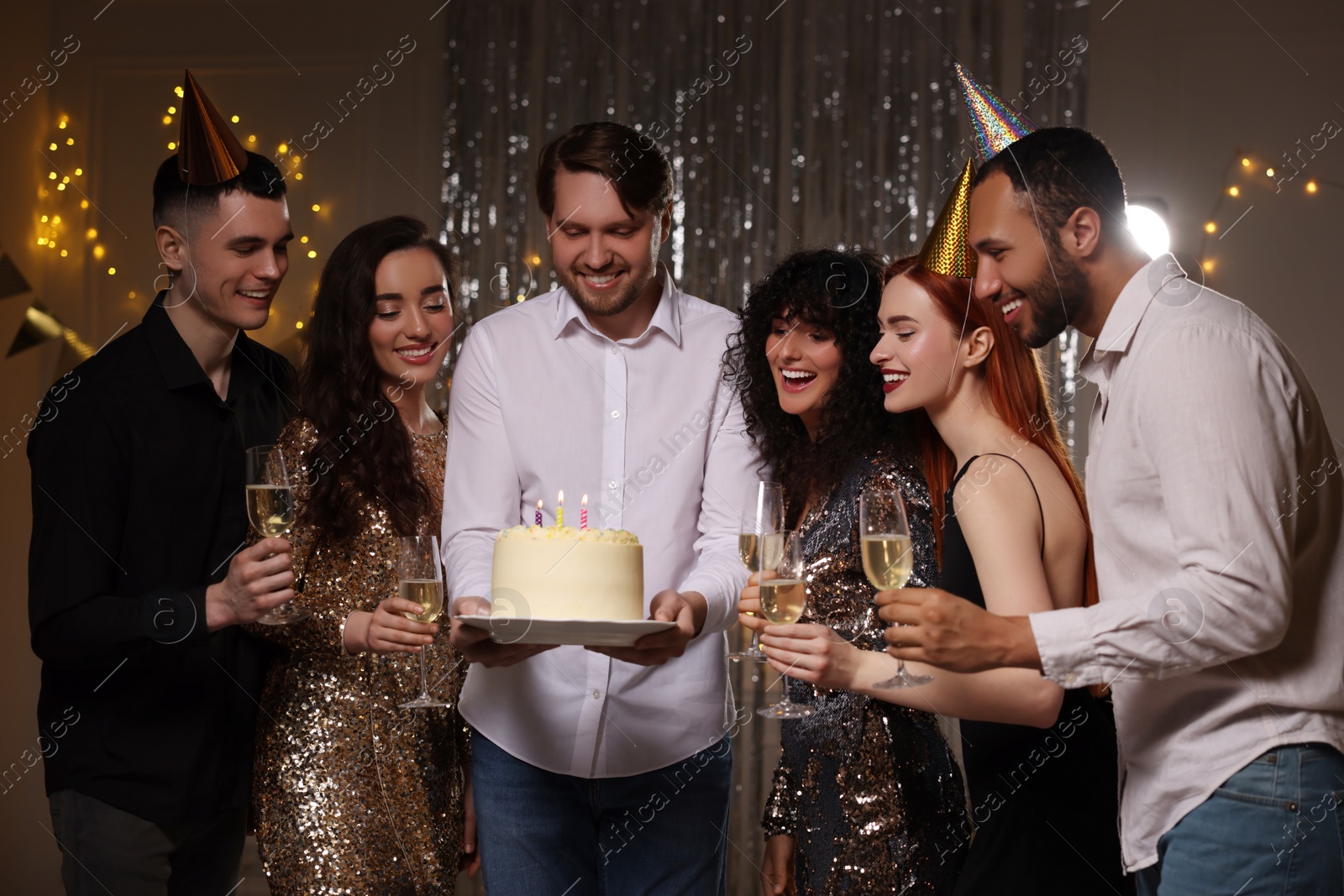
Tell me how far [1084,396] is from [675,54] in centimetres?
223

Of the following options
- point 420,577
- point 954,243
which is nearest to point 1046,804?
point 954,243

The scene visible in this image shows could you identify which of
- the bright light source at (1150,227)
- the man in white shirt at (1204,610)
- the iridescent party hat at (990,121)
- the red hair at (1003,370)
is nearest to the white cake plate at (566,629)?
the man in white shirt at (1204,610)

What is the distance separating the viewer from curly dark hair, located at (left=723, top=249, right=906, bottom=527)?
91.1 inches

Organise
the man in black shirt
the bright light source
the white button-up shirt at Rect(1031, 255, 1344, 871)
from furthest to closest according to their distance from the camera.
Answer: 1. the bright light source
2. the man in black shirt
3. the white button-up shirt at Rect(1031, 255, 1344, 871)

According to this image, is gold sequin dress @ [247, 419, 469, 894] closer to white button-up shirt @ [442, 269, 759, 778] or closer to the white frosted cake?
white button-up shirt @ [442, 269, 759, 778]

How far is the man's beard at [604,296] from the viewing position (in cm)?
221

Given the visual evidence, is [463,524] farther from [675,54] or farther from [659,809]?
[675,54]

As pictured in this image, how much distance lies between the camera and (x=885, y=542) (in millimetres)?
1719

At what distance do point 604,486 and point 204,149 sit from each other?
121cm

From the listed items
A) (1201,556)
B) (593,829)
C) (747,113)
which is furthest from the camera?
(747,113)

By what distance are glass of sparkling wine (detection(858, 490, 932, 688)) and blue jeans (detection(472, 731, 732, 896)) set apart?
1.91 feet

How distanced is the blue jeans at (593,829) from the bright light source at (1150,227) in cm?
316

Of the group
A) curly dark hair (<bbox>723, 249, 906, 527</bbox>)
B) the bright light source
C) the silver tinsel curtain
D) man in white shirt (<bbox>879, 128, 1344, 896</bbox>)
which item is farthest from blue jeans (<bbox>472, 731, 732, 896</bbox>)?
the bright light source

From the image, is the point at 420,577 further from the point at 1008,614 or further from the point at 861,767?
the point at 1008,614
